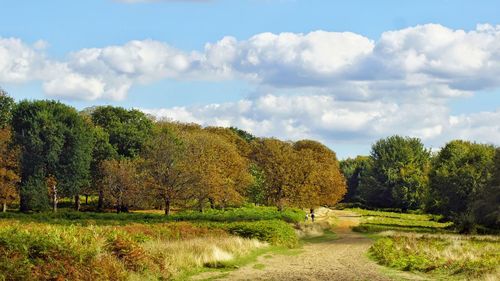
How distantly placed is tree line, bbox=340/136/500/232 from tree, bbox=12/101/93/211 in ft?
148

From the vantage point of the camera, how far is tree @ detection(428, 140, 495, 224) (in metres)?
76.8

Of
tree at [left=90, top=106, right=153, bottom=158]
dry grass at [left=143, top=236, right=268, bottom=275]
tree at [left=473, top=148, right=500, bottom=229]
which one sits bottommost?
dry grass at [left=143, top=236, right=268, bottom=275]

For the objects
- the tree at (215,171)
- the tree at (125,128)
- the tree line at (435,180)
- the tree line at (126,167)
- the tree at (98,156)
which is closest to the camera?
the tree line at (435,180)

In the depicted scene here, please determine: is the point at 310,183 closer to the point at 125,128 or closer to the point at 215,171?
the point at 215,171

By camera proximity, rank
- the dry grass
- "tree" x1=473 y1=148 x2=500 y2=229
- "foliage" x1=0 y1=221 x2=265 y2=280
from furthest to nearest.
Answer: "tree" x1=473 y1=148 x2=500 y2=229 < the dry grass < "foliage" x1=0 y1=221 x2=265 y2=280

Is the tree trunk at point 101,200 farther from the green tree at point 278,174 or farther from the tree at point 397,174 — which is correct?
the tree at point 397,174

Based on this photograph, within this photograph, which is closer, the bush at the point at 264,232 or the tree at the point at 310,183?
the bush at the point at 264,232

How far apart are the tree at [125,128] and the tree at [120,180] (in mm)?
6879

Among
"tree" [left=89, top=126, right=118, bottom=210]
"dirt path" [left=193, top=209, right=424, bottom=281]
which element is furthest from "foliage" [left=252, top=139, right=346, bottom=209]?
"dirt path" [left=193, top=209, right=424, bottom=281]

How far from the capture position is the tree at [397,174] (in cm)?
12156

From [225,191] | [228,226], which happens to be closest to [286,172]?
[225,191]

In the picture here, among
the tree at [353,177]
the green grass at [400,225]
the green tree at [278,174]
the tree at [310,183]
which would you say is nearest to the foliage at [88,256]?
the green grass at [400,225]

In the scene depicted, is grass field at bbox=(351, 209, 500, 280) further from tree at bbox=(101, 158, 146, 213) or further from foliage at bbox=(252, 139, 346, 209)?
tree at bbox=(101, 158, 146, 213)

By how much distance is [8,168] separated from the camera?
2975 inches
